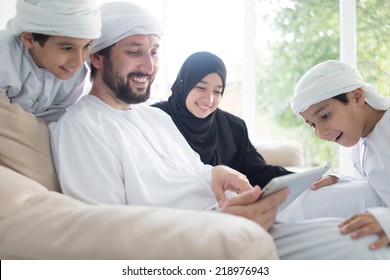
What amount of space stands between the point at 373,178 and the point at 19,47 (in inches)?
54.8

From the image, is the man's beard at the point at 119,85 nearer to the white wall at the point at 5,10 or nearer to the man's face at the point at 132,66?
the man's face at the point at 132,66

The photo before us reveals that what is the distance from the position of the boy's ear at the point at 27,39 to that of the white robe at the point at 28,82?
0.05 feet

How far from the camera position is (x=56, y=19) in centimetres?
185

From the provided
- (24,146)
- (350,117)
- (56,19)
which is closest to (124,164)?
(24,146)

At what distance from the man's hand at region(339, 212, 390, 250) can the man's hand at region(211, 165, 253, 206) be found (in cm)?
47

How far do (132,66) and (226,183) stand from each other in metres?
0.66

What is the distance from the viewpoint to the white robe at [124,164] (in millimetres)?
1668

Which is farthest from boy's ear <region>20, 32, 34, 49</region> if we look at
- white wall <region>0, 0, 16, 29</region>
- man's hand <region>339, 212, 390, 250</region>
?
white wall <region>0, 0, 16, 29</region>

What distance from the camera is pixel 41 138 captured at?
1.76 metres

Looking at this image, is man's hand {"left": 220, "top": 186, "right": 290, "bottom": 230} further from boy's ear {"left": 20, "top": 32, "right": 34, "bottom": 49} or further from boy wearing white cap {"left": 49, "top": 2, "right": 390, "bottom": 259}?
boy's ear {"left": 20, "top": 32, "right": 34, "bottom": 49}

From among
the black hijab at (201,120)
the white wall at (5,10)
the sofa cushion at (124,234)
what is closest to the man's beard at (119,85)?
the black hijab at (201,120)

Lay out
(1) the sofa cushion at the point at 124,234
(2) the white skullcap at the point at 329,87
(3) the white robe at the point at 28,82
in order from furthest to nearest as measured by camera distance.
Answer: (2) the white skullcap at the point at 329,87
(3) the white robe at the point at 28,82
(1) the sofa cushion at the point at 124,234
